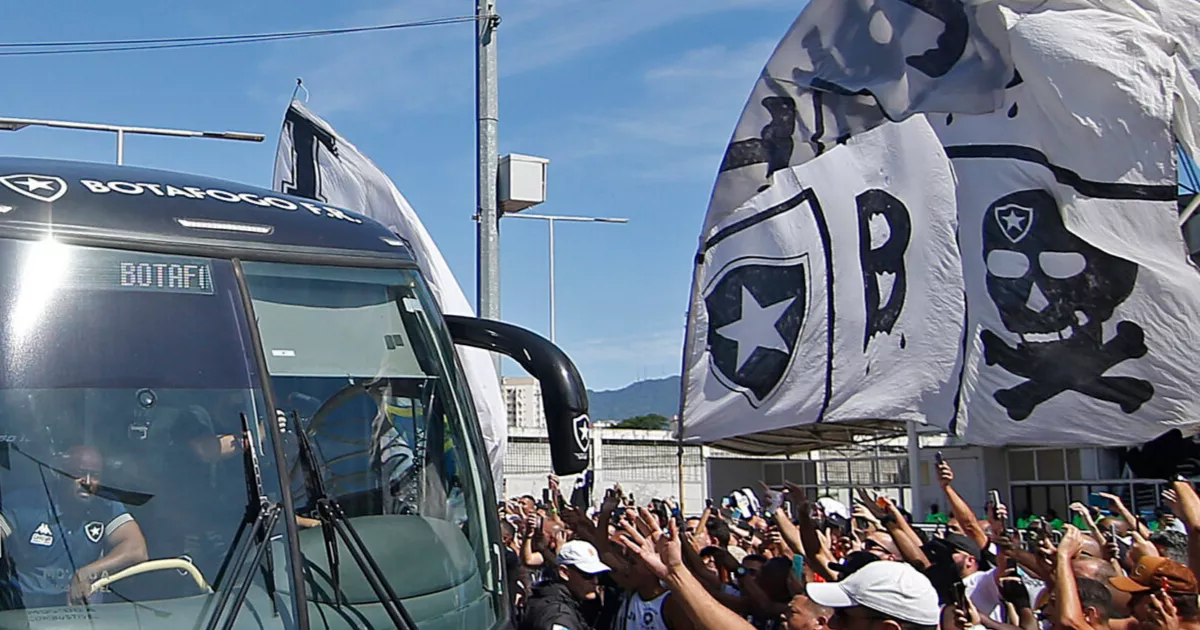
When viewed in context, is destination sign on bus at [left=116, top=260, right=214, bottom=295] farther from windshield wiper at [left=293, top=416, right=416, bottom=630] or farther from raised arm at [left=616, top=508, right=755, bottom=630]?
raised arm at [left=616, top=508, right=755, bottom=630]

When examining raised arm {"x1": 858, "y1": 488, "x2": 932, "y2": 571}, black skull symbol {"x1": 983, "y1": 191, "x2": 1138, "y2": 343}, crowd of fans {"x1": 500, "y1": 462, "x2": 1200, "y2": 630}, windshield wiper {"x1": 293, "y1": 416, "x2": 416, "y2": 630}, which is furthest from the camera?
black skull symbol {"x1": 983, "y1": 191, "x2": 1138, "y2": 343}

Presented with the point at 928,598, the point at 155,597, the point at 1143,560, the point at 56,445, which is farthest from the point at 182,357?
the point at 1143,560

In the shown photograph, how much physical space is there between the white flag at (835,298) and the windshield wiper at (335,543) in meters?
8.31

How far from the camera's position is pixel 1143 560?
183 inches

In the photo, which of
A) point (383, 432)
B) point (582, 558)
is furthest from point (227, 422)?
point (582, 558)

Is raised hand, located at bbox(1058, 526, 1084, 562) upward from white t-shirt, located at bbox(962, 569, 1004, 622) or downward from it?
upward

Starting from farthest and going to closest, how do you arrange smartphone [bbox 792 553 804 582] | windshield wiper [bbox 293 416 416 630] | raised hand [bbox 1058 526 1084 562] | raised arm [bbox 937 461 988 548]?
1. raised arm [bbox 937 461 988 548]
2. smartphone [bbox 792 553 804 582]
3. raised hand [bbox 1058 526 1084 562]
4. windshield wiper [bbox 293 416 416 630]

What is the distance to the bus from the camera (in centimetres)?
377

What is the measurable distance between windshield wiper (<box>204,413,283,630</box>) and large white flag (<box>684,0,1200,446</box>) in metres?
8.11

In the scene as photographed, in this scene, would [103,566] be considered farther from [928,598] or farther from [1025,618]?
[1025,618]

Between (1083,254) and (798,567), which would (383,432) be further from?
(1083,254)

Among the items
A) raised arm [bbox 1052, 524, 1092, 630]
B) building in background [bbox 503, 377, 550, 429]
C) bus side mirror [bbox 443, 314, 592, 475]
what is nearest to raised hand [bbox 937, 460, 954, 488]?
raised arm [bbox 1052, 524, 1092, 630]

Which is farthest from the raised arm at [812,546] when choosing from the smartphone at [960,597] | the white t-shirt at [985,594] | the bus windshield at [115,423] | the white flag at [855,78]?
the white flag at [855,78]

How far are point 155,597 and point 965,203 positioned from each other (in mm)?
9288
